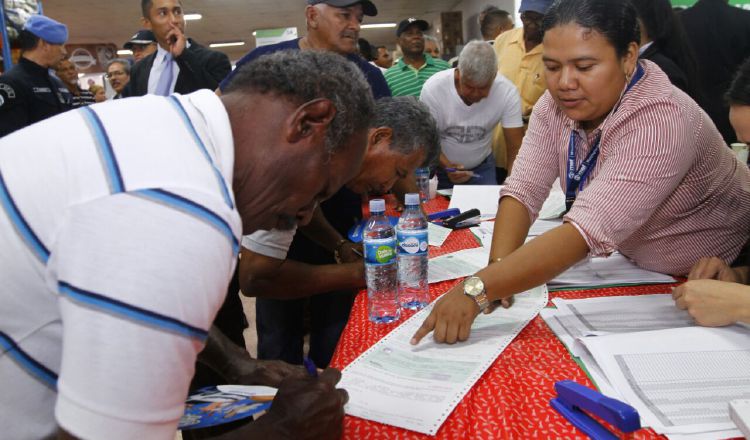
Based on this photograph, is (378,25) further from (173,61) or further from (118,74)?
(173,61)

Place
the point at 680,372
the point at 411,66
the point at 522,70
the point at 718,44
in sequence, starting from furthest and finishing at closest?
the point at 411,66 < the point at 522,70 < the point at 718,44 < the point at 680,372

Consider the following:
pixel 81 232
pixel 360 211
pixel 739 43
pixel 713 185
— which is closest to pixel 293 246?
pixel 360 211

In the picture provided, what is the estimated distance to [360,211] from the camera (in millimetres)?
1998

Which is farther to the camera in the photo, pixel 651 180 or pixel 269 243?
pixel 269 243

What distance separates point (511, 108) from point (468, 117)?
29cm

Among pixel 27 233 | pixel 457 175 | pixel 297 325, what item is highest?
pixel 27 233

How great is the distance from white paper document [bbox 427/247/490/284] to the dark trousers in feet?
1.40

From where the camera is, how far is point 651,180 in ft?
3.63

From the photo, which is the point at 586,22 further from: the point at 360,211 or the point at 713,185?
the point at 360,211

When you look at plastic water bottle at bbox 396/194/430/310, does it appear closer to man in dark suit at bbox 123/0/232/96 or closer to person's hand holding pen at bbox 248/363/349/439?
person's hand holding pen at bbox 248/363/349/439

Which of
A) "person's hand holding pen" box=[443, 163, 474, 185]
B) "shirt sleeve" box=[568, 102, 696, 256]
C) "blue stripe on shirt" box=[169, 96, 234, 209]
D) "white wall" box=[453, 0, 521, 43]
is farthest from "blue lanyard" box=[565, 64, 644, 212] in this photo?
"white wall" box=[453, 0, 521, 43]

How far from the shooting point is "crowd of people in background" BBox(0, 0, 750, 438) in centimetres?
47

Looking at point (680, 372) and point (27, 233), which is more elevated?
point (27, 233)

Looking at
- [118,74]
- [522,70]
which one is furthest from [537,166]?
[118,74]
